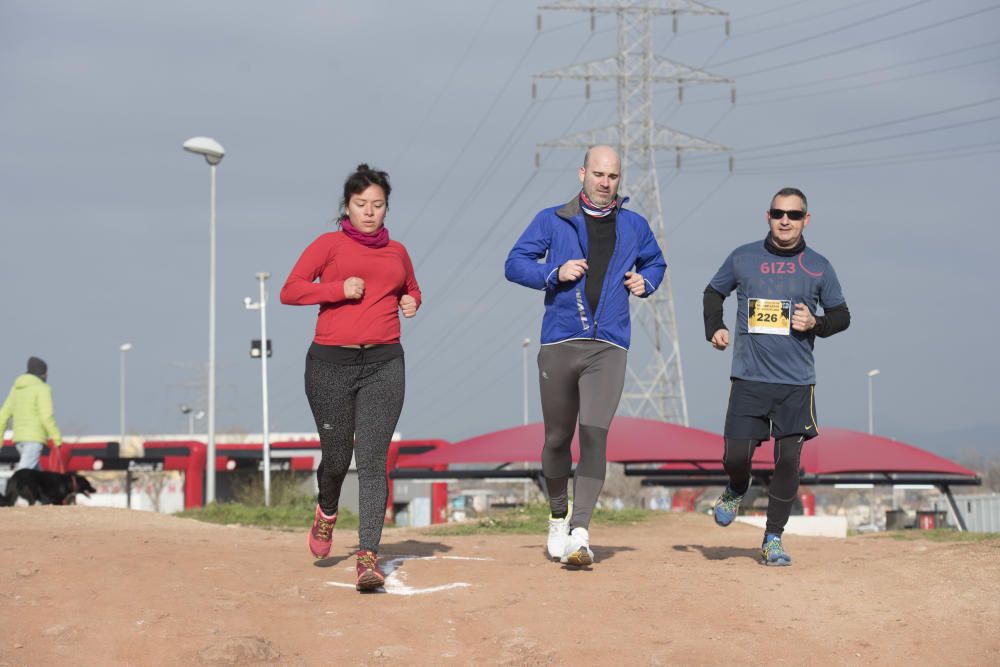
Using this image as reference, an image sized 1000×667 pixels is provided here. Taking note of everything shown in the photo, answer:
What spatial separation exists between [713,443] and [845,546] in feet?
42.9

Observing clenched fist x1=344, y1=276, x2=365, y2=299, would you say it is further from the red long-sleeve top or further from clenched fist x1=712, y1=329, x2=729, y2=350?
clenched fist x1=712, y1=329, x2=729, y2=350

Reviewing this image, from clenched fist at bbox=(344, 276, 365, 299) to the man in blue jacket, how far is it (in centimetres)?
106

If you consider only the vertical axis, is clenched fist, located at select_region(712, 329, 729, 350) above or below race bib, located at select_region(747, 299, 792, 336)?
below

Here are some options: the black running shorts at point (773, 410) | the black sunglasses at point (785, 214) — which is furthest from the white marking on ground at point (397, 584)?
the black sunglasses at point (785, 214)

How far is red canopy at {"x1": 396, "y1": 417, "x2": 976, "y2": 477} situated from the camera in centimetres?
2262

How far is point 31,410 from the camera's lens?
15.2 metres

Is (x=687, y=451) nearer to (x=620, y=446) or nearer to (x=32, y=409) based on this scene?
(x=620, y=446)

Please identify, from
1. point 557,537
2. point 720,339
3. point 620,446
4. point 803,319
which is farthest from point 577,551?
point 620,446

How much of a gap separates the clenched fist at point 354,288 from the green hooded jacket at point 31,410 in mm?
9526

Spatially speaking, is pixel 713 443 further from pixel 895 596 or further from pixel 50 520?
pixel 895 596

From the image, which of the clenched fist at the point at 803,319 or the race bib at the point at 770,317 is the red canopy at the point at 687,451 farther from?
the clenched fist at the point at 803,319

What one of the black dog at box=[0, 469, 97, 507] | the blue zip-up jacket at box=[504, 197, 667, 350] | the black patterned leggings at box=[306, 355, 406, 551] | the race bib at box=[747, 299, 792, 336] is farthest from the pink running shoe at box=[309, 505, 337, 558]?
the black dog at box=[0, 469, 97, 507]

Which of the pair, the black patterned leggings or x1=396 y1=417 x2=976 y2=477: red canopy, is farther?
x1=396 y1=417 x2=976 y2=477: red canopy

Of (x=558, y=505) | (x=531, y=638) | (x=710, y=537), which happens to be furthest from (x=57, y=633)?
(x=710, y=537)
